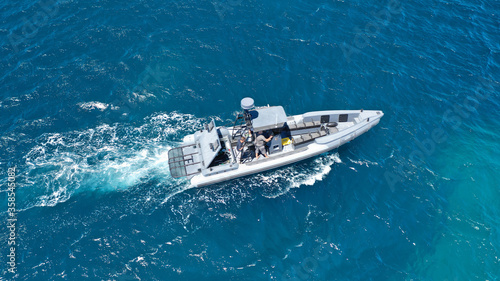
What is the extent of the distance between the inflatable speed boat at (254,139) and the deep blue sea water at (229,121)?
1594 millimetres

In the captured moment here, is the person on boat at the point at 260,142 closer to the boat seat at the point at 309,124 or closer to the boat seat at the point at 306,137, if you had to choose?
the boat seat at the point at 306,137

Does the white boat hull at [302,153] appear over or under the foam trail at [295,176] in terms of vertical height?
over

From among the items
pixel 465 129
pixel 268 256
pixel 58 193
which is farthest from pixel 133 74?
pixel 465 129

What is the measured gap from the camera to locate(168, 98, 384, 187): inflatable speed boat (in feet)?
120

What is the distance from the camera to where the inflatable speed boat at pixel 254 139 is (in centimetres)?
3653

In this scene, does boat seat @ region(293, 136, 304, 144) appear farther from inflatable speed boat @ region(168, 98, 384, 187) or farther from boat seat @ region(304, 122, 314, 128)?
boat seat @ region(304, 122, 314, 128)

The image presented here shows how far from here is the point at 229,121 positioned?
4206cm

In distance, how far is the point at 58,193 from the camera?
115 ft

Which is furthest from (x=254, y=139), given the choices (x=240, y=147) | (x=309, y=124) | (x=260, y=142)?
(x=309, y=124)

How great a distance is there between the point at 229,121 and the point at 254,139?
5532 mm

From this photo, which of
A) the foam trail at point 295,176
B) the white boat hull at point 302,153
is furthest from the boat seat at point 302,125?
the foam trail at point 295,176

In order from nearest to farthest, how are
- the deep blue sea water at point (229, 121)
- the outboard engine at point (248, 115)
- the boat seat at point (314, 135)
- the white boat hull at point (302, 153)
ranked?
the deep blue sea water at point (229, 121) < the outboard engine at point (248, 115) < the white boat hull at point (302, 153) < the boat seat at point (314, 135)

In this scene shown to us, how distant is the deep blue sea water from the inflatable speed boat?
1594 millimetres

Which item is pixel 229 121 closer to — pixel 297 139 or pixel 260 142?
pixel 260 142
